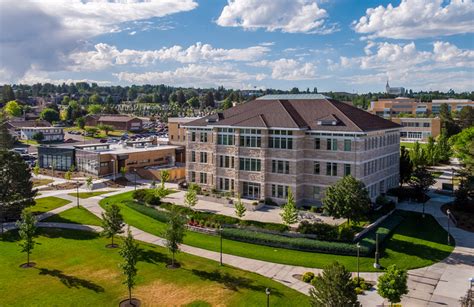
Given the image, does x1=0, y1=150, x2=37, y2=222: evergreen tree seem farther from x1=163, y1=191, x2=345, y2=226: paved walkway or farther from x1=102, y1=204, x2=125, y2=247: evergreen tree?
x1=163, y1=191, x2=345, y2=226: paved walkway

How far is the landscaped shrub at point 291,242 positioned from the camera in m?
38.8

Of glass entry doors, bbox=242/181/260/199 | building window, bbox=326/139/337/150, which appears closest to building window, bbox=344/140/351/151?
building window, bbox=326/139/337/150

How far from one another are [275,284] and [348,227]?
13.8 metres

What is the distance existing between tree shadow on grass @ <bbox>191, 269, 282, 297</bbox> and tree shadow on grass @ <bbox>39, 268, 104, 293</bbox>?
807 centimetres

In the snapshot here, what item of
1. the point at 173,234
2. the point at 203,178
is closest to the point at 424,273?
the point at 173,234

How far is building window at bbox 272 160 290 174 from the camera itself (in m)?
53.5

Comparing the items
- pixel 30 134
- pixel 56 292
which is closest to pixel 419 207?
pixel 56 292

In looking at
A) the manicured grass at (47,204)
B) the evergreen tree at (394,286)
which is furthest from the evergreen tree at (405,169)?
the manicured grass at (47,204)

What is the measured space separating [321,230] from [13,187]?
36.4 meters

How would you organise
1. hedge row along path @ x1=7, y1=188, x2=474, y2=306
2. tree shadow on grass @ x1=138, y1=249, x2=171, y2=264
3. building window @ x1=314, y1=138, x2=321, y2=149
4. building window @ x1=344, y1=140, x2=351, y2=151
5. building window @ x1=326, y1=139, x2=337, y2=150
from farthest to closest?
1. building window @ x1=314, y1=138, x2=321, y2=149
2. building window @ x1=326, y1=139, x2=337, y2=150
3. building window @ x1=344, y1=140, x2=351, y2=151
4. tree shadow on grass @ x1=138, y1=249, x2=171, y2=264
5. hedge row along path @ x1=7, y1=188, x2=474, y2=306

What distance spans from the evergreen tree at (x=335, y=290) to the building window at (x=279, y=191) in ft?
99.3

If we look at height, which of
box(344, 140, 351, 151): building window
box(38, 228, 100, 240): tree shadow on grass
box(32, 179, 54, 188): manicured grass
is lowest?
box(38, 228, 100, 240): tree shadow on grass

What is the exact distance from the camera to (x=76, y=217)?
169 feet

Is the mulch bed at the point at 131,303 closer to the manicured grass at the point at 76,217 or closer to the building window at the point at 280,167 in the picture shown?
the manicured grass at the point at 76,217
